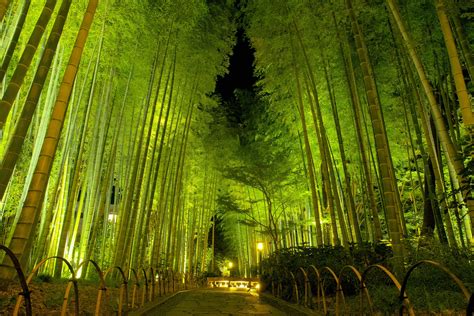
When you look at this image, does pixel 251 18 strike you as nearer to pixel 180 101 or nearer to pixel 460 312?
pixel 180 101

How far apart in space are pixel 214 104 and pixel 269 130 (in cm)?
201

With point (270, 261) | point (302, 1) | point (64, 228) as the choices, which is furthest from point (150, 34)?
point (270, 261)

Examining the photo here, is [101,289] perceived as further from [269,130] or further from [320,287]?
[269,130]

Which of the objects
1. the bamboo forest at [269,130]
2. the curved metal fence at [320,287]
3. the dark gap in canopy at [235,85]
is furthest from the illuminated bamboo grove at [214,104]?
the dark gap in canopy at [235,85]

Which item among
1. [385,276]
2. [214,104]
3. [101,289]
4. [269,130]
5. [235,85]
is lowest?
[101,289]

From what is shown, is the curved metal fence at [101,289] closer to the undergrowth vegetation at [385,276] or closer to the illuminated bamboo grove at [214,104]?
the illuminated bamboo grove at [214,104]

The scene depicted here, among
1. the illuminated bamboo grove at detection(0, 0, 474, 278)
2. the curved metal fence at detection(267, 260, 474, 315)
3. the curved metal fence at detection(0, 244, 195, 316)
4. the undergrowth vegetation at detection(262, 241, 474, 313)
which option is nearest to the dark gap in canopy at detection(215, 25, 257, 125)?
the illuminated bamboo grove at detection(0, 0, 474, 278)

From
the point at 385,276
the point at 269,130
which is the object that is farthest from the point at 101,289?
the point at 269,130

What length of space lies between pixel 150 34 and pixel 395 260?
5007 mm

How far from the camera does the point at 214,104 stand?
33.9 feet

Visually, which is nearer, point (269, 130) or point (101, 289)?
point (101, 289)

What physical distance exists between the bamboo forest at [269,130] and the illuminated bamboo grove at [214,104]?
0.10 feet

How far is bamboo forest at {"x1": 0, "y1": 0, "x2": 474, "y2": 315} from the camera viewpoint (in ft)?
10.0

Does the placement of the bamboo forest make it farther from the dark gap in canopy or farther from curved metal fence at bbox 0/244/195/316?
the dark gap in canopy
